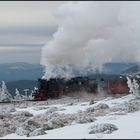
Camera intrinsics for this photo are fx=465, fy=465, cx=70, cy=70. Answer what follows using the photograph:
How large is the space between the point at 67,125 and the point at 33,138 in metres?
5.32

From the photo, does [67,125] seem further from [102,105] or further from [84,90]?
[84,90]

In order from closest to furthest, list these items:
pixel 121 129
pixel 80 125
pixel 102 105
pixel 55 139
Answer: pixel 55 139 → pixel 121 129 → pixel 80 125 → pixel 102 105

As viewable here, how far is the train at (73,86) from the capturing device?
190 ft

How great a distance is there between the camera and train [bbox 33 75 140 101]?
5803 cm

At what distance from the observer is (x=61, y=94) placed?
57.9 metres

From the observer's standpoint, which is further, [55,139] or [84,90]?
[84,90]

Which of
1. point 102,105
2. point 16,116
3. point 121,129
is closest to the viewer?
point 121,129

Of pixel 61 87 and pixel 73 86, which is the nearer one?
pixel 73 86

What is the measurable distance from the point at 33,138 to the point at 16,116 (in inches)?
452

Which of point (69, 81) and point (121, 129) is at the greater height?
point (69, 81)

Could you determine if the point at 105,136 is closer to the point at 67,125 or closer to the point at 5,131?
the point at 67,125


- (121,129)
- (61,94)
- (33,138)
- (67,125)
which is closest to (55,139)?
(33,138)

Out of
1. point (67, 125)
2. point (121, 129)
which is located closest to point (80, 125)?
point (67, 125)

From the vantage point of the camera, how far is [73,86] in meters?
58.2
